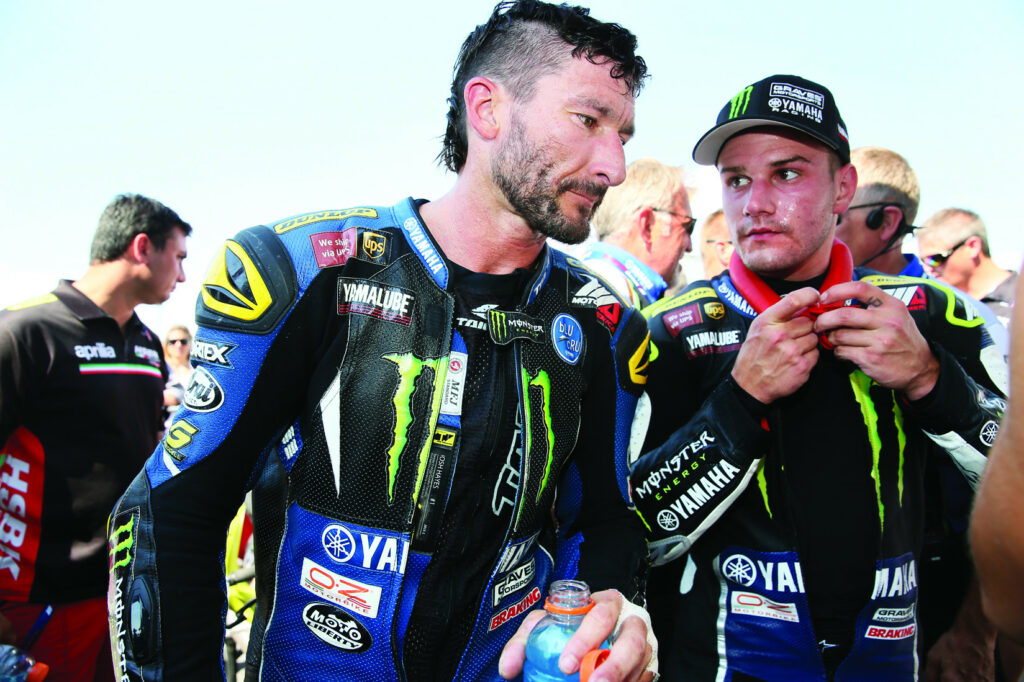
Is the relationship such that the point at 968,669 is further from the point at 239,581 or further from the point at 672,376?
the point at 239,581

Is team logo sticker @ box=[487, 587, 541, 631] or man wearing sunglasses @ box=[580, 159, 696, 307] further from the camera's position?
Result: man wearing sunglasses @ box=[580, 159, 696, 307]

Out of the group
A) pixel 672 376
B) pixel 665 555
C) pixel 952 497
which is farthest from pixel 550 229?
pixel 952 497

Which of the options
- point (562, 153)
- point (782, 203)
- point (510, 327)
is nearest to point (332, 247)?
point (510, 327)

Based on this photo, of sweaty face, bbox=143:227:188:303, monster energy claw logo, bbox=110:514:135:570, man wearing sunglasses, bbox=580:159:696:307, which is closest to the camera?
monster energy claw logo, bbox=110:514:135:570

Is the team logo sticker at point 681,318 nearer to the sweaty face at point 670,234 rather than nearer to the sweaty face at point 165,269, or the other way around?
the sweaty face at point 670,234

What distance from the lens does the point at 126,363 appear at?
3.86 m

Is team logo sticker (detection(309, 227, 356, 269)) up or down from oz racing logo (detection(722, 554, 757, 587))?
up

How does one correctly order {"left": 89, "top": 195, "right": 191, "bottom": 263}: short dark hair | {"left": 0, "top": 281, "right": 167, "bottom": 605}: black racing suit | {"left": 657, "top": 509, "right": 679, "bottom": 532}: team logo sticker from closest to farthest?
{"left": 657, "top": 509, "right": 679, "bottom": 532}: team logo sticker → {"left": 0, "top": 281, "right": 167, "bottom": 605}: black racing suit → {"left": 89, "top": 195, "right": 191, "bottom": 263}: short dark hair

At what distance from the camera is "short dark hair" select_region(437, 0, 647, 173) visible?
1925mm

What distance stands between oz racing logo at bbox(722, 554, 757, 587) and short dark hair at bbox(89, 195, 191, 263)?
412 cm

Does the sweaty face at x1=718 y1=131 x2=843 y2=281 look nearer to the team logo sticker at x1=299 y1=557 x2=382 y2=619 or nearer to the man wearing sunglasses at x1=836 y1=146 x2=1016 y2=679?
the man wearing sunglasses at x1=836 y1=146 x2=1016 y2=679

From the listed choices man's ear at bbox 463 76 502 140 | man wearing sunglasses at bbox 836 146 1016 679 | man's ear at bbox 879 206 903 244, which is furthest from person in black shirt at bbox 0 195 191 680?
man's ear at bbox 879 206 903 244

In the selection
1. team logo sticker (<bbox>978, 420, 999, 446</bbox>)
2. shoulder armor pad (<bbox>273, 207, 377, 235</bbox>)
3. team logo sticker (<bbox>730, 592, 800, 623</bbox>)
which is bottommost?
team logo sticker (<bbox>730, 592, 800, 623</bbox>)

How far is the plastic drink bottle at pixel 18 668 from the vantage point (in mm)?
2111
